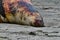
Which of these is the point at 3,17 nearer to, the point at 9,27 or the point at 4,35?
the point at 9,27

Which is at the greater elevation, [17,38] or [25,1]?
[25,1]

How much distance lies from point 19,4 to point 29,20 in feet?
0.87

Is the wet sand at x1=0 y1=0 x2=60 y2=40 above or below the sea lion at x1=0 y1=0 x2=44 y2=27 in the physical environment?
below

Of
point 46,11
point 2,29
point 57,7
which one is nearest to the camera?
point 2,29

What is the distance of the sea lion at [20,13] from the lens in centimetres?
348

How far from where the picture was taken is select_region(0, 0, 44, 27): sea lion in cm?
348

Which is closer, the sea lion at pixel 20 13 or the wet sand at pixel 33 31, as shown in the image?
the wet sand at pixel 33 31

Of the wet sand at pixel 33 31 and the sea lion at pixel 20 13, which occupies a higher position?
the sea lion at pixel 20 13

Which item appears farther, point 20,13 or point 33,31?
point 20,13

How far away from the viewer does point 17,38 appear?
9.52 ft

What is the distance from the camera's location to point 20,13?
11.8 ft

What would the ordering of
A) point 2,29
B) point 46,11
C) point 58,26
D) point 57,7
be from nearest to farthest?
1. point 2,29
2. point 58,26
3. point 46,11
4. point 57,7

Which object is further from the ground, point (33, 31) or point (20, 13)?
point (20, 13)

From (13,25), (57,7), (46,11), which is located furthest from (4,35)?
(57,7)
